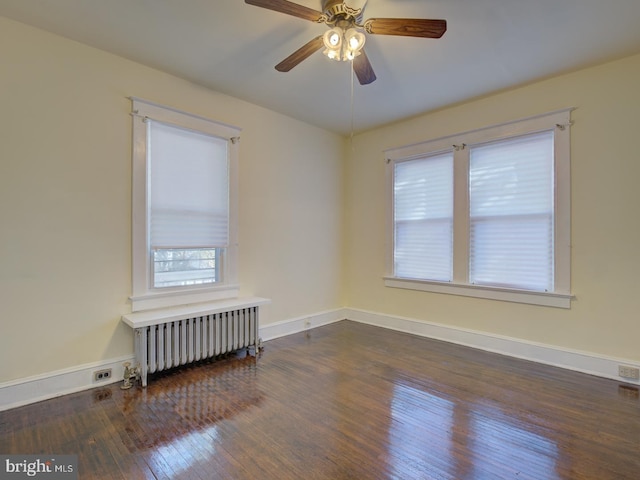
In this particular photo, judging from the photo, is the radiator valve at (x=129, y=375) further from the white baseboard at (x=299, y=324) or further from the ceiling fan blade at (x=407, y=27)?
the ceiling fan blade at (x=407, y=27)

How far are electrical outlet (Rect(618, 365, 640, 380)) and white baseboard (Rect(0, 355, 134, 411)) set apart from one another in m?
4.54

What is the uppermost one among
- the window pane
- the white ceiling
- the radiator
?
the white ceiling

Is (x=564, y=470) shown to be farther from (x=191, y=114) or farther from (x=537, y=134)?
(x=191, y=114)

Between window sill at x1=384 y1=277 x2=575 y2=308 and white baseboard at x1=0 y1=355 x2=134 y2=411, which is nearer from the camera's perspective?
white baseboard at x1=0 y1=355 x2=134 y2=411

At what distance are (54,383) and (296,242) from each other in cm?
285

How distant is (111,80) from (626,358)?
17.5 ft

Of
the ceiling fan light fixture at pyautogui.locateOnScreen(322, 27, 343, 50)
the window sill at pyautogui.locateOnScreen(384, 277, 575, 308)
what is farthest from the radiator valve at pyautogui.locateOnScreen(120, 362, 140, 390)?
the window sill at pyautogui.locateOnScreen(384, 277, 575, 308)

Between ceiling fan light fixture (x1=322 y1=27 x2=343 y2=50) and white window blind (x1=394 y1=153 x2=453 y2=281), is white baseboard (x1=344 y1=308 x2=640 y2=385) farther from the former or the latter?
ceiling fan light fixture (x1=322 y1=27 x2=343 y2=50)

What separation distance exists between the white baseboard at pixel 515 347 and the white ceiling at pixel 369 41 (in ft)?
9.15

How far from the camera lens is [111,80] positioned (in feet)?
9.32

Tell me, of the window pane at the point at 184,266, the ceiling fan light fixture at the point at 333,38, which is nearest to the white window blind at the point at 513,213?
the ceiling fan light fixture at the point at 333,38

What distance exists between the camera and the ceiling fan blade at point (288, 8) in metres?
1.83

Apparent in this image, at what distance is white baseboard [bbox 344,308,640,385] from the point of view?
293cm

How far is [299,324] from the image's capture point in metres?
4.40
